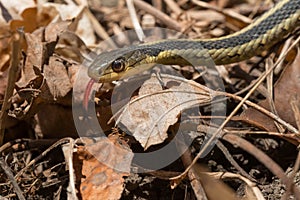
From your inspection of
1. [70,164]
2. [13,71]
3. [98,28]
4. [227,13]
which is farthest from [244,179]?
[98,28]

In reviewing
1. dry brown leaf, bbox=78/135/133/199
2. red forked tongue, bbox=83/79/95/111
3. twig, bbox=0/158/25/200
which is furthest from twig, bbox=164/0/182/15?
twig, bbox=0/158/25/200

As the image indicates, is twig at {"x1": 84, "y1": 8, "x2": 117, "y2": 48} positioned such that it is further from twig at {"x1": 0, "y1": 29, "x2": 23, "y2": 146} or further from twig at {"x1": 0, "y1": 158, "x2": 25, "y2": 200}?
twig at {"x1": 0, "y1": 158, "x2": 25, "y2": 200}

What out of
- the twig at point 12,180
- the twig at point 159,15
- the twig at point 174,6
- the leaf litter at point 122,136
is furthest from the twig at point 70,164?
the twig at point 174,6

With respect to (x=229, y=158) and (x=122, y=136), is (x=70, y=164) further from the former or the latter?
(x=229, y=158)

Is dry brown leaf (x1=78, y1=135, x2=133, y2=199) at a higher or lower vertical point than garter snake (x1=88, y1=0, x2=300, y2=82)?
lower

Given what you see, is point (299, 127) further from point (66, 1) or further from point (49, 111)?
point (66, 1)

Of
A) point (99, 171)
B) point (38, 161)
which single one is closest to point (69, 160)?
point (99, 171)
